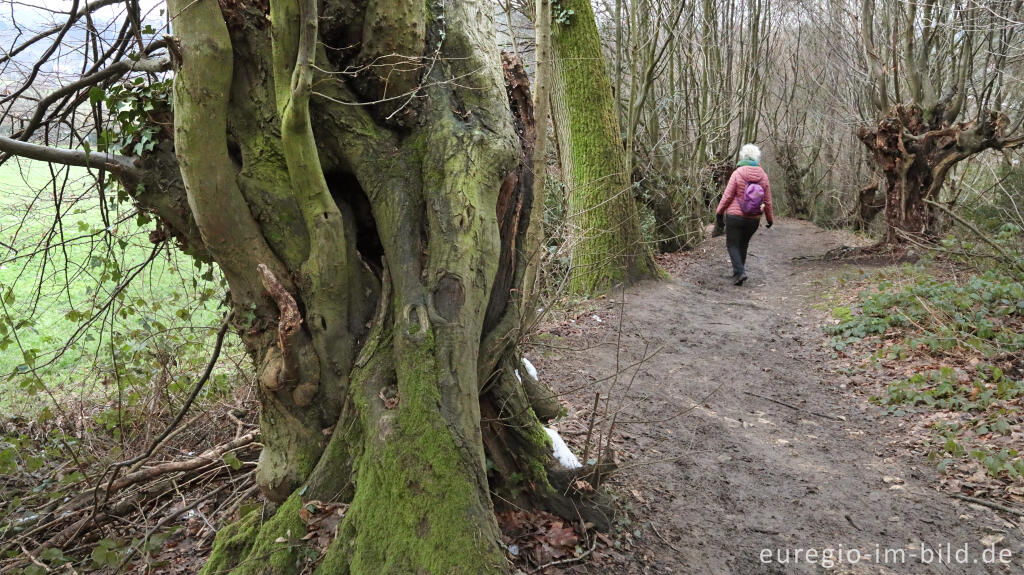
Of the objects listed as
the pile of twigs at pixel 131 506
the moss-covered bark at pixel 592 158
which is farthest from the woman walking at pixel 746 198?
the pile of twigs at pixel 131 506

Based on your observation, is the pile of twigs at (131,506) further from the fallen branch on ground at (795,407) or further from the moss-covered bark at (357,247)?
the fallen branch on ground at (795,407)

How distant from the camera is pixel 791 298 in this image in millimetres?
8875

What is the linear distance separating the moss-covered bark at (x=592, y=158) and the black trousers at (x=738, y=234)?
6.03ft

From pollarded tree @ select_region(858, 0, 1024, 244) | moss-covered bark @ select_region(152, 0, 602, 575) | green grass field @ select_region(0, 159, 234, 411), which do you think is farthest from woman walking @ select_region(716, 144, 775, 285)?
green grass field @ select_region(0, 159, 234, 411)

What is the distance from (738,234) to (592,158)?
9.31 feet

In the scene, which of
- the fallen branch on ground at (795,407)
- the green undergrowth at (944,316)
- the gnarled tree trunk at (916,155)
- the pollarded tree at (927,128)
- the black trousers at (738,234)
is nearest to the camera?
the fallen branch on ground at (795,407)

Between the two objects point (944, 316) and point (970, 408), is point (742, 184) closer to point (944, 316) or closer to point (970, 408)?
point (944, 316)

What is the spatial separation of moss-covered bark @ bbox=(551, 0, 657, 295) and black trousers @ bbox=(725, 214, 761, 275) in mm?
1838

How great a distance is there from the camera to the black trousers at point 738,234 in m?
9.43

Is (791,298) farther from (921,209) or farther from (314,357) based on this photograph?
(314,357)

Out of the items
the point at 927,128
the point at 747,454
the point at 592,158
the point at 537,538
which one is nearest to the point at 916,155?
the point at 927,128

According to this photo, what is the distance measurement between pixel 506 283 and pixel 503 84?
3.75 feet

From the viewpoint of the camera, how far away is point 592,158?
861 cm

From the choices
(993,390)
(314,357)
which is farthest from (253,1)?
(993,390)
